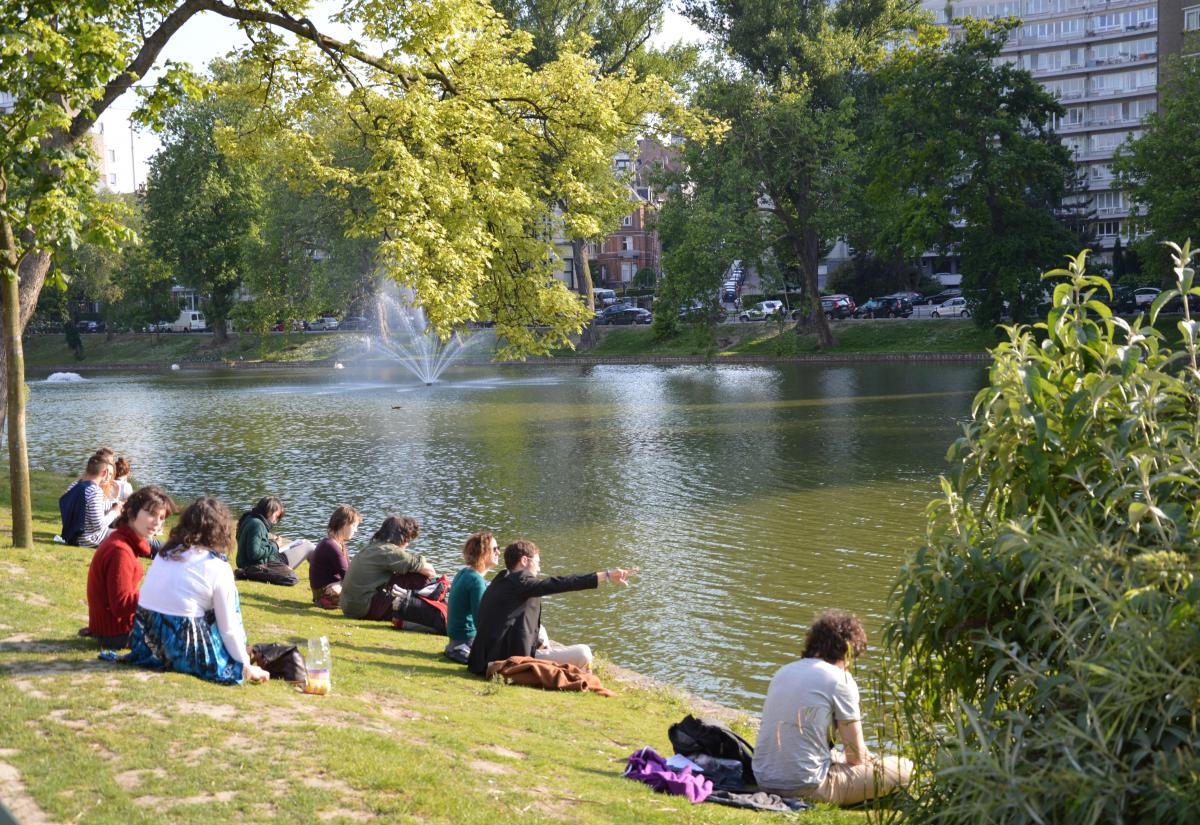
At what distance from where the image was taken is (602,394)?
48969 mm

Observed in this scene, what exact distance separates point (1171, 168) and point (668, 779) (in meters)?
50.9

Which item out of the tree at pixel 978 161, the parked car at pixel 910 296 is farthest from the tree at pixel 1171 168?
the parked car at pixel 910 296

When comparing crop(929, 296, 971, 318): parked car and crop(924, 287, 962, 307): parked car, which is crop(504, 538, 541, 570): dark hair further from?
crop(924, 287, 962, 307): parked car

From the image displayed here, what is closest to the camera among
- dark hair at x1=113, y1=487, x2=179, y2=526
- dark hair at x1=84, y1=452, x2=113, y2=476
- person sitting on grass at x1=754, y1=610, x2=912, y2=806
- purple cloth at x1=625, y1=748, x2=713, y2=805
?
purple cloth at x1=625, y1=748, x2=713, y2=805

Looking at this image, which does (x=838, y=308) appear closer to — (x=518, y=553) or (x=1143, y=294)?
(x=1143, y=294)

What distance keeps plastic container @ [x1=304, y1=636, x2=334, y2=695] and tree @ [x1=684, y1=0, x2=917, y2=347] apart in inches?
1936

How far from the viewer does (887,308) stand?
231ft

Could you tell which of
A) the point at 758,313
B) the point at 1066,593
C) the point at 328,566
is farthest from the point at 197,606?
the point at 758,313

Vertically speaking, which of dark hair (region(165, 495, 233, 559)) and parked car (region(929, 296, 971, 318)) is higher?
parked car (region(929, 296, 971, 318))

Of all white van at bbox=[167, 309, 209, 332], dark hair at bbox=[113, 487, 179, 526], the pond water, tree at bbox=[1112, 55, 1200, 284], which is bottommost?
the pond water

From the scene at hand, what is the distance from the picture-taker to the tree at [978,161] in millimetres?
54062

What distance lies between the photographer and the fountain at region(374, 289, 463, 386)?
66.8 meters

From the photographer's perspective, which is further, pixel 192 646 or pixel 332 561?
pixel 332 561

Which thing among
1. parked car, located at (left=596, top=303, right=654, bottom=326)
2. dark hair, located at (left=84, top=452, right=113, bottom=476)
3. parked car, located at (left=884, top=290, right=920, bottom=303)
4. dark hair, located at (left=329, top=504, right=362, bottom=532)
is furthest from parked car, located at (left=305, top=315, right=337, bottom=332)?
dark hair, located at (left=329, top=504, right=362, bottom=532)
